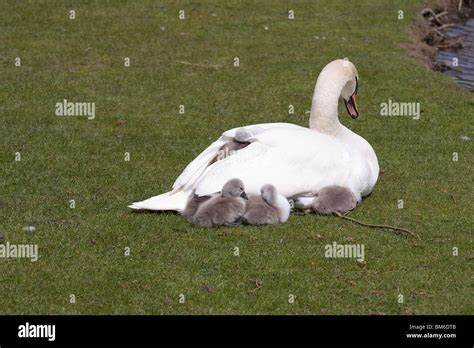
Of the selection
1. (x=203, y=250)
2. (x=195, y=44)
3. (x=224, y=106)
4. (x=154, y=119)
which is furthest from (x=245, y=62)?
(x=203, y=250)

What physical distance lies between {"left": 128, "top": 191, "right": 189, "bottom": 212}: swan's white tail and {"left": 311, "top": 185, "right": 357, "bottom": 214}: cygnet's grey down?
1303mm

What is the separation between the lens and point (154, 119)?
39.5 feet

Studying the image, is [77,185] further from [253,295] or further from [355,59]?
[355,59]

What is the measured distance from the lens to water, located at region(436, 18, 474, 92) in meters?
16.5

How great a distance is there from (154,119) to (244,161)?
3991mm

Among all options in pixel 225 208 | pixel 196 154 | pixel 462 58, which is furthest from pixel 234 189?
pixel 462 58

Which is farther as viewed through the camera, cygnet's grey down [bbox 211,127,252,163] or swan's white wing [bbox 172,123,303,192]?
cygnet's grey down [bbox 211,127,252,163]

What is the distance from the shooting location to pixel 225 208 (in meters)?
7.88

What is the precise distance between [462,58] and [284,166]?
11042 mm

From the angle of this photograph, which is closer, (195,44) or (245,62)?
(245,62)

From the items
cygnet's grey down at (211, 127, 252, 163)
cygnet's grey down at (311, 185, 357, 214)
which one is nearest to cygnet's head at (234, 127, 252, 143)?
cygnet's grey down at (211, 127, 252, 163)

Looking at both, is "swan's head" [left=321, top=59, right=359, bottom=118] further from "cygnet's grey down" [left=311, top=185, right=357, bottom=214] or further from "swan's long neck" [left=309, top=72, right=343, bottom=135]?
"cygnet's grey down" [left=311, top=185, right=357, bottom=214]

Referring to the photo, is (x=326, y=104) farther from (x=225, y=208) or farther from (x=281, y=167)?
(x=225, y=208)

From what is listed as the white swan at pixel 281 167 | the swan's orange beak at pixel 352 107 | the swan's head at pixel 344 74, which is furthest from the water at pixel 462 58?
the white swan at pixel 281 167
